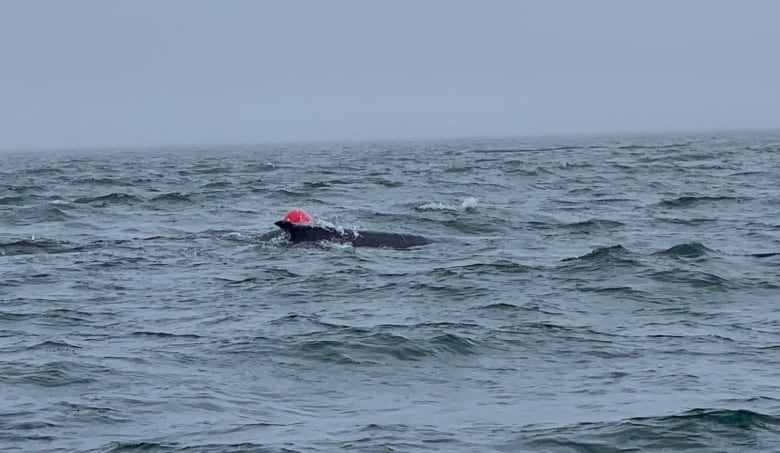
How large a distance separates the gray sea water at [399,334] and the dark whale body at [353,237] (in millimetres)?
420

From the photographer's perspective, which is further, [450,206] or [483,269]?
[450,206]

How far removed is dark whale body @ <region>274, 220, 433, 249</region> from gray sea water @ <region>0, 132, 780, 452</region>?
0.42m

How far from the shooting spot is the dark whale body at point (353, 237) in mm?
23859

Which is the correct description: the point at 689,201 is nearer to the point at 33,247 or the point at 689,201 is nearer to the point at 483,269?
the point at 483,269

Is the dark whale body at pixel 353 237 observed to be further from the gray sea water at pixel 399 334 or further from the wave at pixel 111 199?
the wave at pixel 111 199

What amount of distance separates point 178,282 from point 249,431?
9.35 m

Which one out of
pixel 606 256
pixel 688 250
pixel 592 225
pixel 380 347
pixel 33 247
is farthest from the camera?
pixel 592 225

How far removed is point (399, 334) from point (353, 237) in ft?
30.1

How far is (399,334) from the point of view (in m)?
15.1

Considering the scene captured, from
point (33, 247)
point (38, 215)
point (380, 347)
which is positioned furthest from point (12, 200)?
point (380, 347)

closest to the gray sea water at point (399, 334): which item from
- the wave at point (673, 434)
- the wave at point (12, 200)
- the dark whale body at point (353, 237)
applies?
the wave at point (673, 434)

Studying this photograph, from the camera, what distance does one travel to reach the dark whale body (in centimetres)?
2386

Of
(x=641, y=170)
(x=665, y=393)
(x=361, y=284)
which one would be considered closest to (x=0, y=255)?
(x=361, y=284)

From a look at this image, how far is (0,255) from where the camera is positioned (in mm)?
23688
